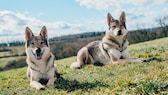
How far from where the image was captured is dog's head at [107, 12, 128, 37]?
19.1 m

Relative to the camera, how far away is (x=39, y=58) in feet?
49.9

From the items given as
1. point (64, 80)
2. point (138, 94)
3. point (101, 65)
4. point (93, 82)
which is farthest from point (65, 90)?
point (101, 65)

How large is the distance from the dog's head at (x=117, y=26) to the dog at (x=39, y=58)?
4.93 m

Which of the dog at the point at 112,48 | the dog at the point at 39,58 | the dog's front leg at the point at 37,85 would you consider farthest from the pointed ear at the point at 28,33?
the dog at the point at 112,48

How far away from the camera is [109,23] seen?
19719 mm

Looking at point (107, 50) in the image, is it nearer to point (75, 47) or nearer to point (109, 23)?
point (109, 23)

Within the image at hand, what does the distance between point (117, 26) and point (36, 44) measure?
5.88 meters

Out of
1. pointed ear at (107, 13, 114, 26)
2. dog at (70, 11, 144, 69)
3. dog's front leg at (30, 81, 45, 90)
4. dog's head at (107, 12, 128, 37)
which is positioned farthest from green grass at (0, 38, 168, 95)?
pointed ear at (107, 13, 114, 26)

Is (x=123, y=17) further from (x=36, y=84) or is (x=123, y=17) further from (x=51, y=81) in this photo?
(x=36, y=84)

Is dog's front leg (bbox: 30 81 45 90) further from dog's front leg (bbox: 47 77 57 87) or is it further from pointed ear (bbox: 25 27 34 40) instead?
pointed ear (bbox: 25 27 34 40)

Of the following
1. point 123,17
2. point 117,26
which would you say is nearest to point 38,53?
point 117,26

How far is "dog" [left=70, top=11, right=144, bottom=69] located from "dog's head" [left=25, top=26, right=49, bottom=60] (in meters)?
4.96

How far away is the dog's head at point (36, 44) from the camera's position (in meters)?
15.0

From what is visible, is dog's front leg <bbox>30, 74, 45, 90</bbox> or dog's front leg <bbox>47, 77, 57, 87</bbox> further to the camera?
dog's front leg <bbox>47, 77, 57, 87</bbox>
